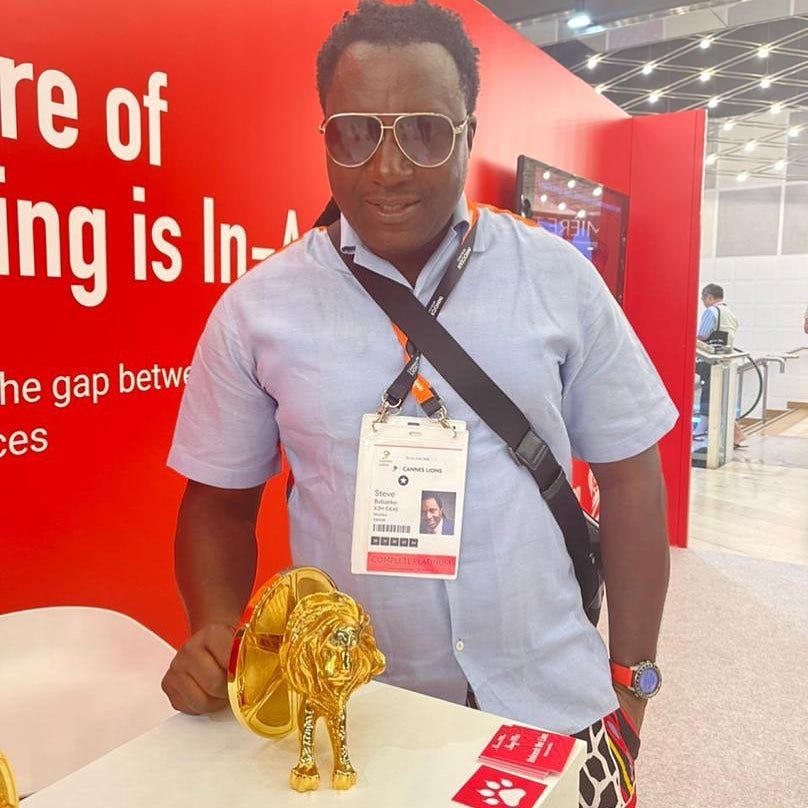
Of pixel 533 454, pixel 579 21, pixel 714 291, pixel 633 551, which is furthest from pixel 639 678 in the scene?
pixel 714 291

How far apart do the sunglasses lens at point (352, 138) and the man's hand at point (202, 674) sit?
0.58 meters

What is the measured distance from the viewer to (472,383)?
3.32 ft

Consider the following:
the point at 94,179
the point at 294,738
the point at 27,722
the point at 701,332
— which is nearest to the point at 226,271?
the point at 94,179

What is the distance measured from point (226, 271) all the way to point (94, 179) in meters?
0.49

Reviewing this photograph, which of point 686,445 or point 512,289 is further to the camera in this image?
point 686,445

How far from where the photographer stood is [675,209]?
5031 millimetres

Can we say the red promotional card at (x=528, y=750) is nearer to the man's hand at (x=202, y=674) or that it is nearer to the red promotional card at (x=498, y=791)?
the red promotional card at (x=498, y=791)

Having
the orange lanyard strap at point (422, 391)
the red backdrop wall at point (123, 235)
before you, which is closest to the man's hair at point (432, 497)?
the orange lanyard strap at point (422, 391)

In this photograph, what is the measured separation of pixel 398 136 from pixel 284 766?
2.30 ft

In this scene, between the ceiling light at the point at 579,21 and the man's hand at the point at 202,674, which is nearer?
the man's hand at the point at 202,674

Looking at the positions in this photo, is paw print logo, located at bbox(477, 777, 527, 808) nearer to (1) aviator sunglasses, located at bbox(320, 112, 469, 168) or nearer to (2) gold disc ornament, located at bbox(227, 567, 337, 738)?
(2) gold disc ornament, located at bbox(227, 567, 337, 738)

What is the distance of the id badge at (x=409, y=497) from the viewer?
3.30 feet

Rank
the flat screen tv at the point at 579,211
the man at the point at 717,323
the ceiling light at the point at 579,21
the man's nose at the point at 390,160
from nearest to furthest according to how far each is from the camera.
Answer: the man's nose at the point at 390,160 → the flat screen tv at the point at 579,211 → the ceiling light at the point at 579,21 → the man at the point at 717,323

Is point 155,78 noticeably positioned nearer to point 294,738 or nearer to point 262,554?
point 262,554
